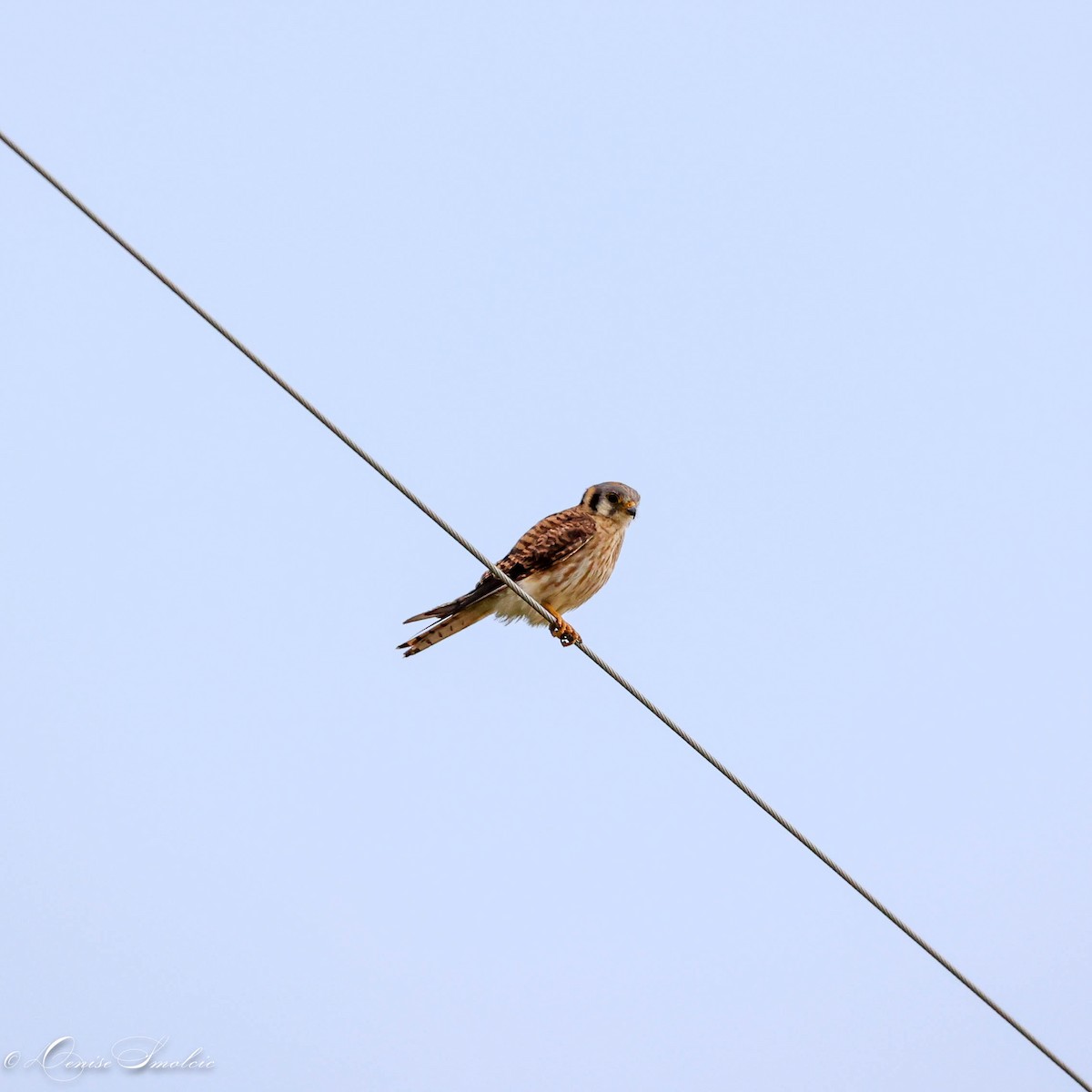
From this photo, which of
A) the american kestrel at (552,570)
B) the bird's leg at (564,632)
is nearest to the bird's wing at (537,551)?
the american kestrel at (552,570)

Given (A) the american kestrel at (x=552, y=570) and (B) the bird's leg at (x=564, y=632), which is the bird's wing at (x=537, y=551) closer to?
(A) the american kestrel at (x=552, y=570)

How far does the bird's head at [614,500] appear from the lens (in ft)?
26.7

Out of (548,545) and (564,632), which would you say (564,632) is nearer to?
(564,632)

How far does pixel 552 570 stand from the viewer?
307 inches

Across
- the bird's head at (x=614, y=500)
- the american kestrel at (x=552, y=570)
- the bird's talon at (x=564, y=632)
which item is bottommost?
the bird's talon at (x=564, y=632)

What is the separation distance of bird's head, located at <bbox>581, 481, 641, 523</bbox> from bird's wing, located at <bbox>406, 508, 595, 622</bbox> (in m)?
0.10

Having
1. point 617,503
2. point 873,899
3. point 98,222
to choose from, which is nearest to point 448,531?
point 98,222

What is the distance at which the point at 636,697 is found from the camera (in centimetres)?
475

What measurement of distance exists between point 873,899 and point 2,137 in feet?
10.3

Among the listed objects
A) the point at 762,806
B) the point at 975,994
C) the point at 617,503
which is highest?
the point at 617,503

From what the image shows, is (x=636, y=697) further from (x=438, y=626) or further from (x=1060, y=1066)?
(x=438, y=626)

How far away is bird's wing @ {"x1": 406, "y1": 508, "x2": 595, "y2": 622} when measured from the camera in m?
7.57

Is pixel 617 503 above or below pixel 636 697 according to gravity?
above

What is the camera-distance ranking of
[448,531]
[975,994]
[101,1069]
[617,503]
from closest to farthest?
1. [975,994]
2. [448,531]
3. [101,1069]
4. [617,503]
